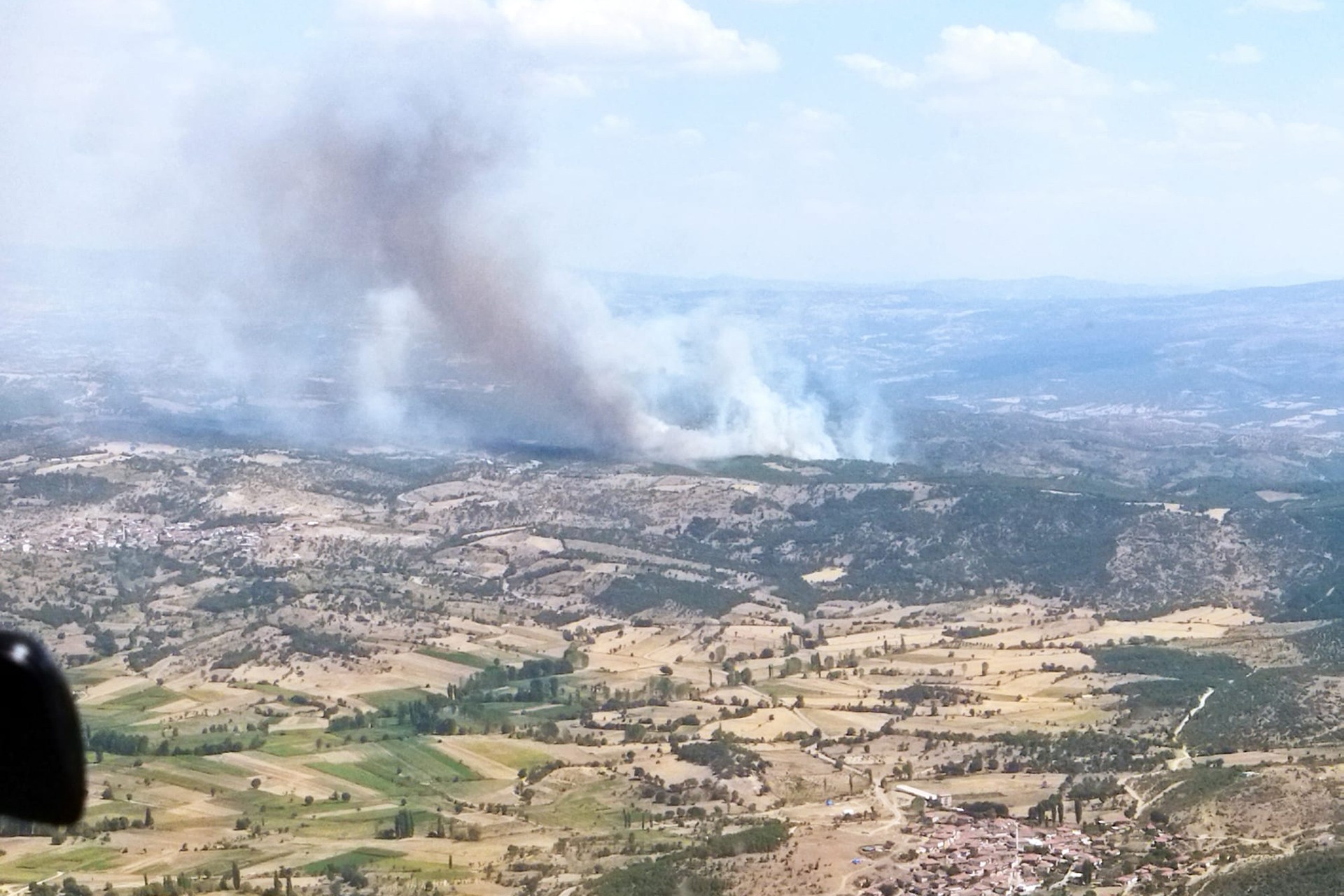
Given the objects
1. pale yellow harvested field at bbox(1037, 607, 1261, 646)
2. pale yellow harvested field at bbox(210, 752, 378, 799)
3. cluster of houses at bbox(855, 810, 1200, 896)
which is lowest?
pale yellow harvested field at bbox(1037, 607, 1261, 646)

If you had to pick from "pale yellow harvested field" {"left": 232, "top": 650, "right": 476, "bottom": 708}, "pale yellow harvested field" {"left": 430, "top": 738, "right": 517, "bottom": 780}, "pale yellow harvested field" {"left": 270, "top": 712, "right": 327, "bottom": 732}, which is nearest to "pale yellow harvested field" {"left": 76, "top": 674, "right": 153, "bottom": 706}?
"pale yellow harvested field" {"left": 232, "top": 650, "right": 476, "bottom": 708}

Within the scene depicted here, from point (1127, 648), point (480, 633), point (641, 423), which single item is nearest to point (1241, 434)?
point (641, 423)

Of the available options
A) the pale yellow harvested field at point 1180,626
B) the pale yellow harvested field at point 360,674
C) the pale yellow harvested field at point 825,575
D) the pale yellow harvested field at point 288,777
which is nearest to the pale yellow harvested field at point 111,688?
the pale yellow harvested field at point 360,674


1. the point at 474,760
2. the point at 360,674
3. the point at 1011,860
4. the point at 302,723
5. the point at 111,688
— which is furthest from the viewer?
the point at 360,674

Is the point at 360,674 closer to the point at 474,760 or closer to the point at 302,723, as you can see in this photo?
the point at 302,723

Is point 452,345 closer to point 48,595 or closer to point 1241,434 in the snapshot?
point 48,595

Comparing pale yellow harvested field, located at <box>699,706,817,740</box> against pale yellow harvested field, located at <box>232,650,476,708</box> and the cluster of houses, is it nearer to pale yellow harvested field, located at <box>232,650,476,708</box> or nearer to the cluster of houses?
pale yellow harvested field, located at <box>232,650,476,708</box>

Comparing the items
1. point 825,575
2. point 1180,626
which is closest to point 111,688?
point 825,575

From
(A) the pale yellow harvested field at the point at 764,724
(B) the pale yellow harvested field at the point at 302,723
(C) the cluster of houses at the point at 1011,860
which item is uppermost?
(C) the cluster of houses at the point at 1011,860

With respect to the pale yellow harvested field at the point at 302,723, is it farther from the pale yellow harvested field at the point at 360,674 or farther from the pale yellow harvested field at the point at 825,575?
the pale yellow harvested field at the point at 825,575

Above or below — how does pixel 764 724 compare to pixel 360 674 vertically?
below

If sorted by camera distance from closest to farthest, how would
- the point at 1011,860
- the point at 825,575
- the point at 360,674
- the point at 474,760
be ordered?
the point at 1011,860 < the point at 474,760 < the point at 360,674 < the point at 825,575
